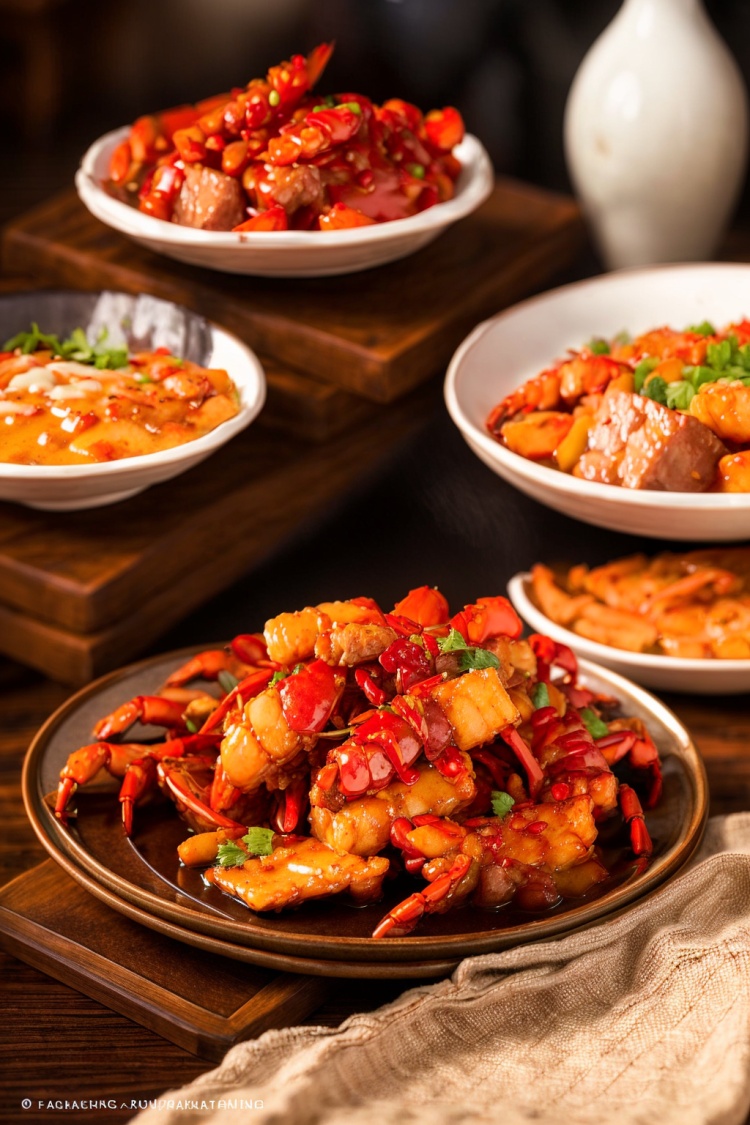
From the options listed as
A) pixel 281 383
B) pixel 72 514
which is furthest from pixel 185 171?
pixel 72 514

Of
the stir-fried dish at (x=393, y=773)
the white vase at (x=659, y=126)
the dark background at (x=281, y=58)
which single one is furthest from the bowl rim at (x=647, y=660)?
the dark background at (x=281, y=58)

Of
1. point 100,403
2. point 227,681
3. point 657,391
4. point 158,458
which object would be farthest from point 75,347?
point 657,391

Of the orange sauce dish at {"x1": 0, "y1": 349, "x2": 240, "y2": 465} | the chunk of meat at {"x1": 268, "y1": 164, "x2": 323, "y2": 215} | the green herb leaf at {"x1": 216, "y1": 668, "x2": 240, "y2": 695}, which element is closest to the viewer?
the green herb leaf at {"x1": 216, "y1": 668, "x2": 240, "y2": 695}

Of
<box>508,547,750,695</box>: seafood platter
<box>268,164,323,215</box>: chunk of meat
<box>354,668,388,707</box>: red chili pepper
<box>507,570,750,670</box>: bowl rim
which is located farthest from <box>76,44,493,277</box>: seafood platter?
<box>354,668,388,707</box>: red chili pepper

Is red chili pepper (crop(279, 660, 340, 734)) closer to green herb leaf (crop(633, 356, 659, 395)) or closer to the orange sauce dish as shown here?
the orange sauce dish

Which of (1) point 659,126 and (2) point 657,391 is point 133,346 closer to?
(2) point 657,391

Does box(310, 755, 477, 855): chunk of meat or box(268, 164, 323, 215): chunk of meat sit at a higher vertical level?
box(268, 164, 323, 215): chunk of meat

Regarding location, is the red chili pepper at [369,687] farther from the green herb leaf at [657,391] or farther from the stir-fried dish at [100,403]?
the green herb leaf at [657,391]
